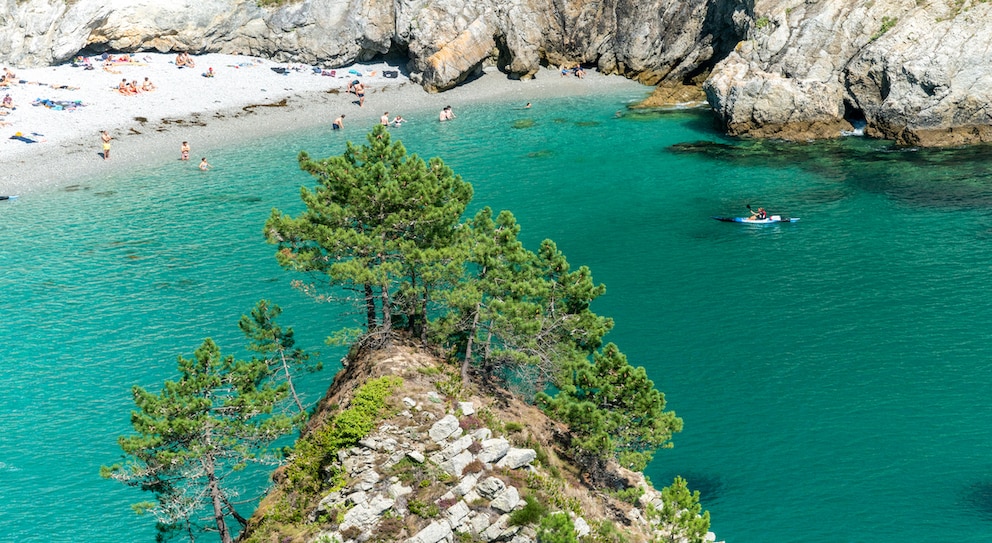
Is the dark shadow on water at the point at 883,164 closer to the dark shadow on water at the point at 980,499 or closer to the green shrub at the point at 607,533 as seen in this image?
the dark shadow on water at the point at 980,499

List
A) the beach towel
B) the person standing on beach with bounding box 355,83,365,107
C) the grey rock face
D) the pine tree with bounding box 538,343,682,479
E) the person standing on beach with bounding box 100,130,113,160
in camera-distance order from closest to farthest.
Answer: the grey rock face < the pine tree with bounding box 538,343,682,479 < the person standing on beach with bounding box 100,130,113,160 < the beach towel < the person standing on beach with bounding box 355,83,365,107

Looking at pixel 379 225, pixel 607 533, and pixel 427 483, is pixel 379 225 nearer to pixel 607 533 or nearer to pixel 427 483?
pixel 427 483

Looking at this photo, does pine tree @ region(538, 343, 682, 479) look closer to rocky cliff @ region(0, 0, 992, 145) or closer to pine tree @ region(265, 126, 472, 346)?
pine tree @ region(265, 126, 472, 346)

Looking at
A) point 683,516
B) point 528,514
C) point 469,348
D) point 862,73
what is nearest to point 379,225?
point 469,348

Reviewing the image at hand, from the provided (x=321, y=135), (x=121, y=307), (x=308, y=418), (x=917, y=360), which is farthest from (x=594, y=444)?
(x=321, y=135)

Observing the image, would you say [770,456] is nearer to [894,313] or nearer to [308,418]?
[894,313]

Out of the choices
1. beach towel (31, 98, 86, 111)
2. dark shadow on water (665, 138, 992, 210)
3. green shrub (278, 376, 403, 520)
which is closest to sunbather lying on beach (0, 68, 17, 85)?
beach towel (31, 98, 86, 111)

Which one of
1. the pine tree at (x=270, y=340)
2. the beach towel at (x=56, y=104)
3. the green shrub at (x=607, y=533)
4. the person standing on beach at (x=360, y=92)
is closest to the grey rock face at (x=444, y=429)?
the green shrub at (x=607, y=533)

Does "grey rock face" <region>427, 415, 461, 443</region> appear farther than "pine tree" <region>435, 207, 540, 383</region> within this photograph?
No
